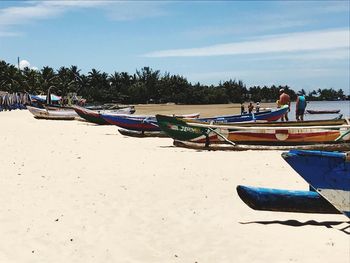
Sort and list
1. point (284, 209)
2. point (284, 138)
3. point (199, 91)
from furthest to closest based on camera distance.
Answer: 1. point (199, 91)
2. point (284, 138)
3. point (284, 209)

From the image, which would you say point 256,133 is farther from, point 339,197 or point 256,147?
point 339,197

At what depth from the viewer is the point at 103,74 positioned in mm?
85938

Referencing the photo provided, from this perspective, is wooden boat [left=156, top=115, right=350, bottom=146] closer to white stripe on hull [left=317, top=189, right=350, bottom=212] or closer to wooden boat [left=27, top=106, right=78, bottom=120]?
white stripe on hull [left=317, top=189, right=350, bottom=212]

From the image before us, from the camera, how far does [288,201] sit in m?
5.71

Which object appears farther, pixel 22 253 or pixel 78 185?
pixel 78 185

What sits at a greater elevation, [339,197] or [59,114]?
[339,197]

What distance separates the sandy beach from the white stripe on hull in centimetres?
62

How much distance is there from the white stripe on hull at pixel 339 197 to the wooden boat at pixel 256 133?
7.22 m

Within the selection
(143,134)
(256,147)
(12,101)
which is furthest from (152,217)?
(12,101)

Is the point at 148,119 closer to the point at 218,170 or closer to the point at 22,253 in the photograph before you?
the point at 218,170

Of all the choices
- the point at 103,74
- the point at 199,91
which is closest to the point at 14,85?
the point at 103,74

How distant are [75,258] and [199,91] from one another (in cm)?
8552

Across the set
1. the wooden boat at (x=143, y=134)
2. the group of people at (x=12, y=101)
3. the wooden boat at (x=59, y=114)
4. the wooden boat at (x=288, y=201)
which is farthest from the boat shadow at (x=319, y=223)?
the group of people at (x=12, y=101)

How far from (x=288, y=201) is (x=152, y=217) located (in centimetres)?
181
